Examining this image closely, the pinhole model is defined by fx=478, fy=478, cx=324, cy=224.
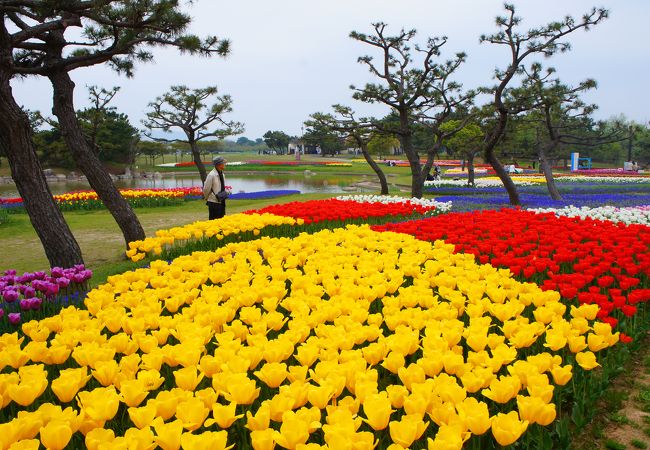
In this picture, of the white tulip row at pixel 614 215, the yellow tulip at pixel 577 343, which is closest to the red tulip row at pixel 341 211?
the white tulip row at pixel 614 215

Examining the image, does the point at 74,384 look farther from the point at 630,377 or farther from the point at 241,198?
the point at 241,198

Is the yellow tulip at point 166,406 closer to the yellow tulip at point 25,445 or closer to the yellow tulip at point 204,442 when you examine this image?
the yellow tulip at point 204,442

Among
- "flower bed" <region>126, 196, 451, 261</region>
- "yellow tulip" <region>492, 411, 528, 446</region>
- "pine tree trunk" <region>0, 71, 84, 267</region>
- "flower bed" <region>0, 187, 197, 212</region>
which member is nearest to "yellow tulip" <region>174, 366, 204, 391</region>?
"yellow tulip" <region>492, 411, 528, 446</region>

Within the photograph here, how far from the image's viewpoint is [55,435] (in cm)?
196

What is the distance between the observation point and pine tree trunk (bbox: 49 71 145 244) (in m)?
9.49

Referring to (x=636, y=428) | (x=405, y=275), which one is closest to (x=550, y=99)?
(x=405, y=275)

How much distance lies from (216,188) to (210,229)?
8.90 feet

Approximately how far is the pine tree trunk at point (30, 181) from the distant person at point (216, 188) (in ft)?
11.4

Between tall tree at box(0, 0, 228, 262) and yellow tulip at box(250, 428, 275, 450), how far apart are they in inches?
242

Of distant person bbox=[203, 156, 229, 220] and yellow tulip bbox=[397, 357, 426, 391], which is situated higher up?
distant person bbox=[203, 156, 229, 220]

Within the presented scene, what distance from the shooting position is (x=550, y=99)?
15227 millimetres

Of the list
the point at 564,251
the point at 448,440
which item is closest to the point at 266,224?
the point at 564,251

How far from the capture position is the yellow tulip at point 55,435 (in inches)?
76.7

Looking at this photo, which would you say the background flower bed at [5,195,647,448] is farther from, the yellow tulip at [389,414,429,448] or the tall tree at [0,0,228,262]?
the tall tree at [0,0,228,262]
